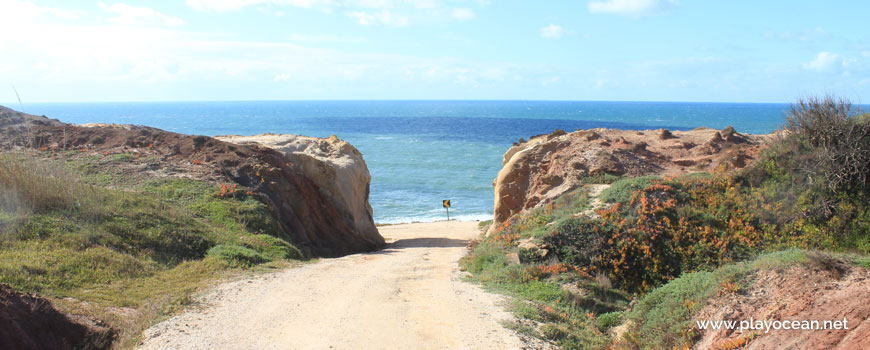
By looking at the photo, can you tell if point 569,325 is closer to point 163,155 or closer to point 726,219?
point 726,219

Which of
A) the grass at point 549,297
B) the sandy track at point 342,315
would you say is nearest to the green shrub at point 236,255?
the sandy track at point 342,315

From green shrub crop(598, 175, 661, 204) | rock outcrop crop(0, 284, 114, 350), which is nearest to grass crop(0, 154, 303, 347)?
rock outcrop crop(0, 284, 114, 350)

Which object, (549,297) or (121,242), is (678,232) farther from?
(121,242)

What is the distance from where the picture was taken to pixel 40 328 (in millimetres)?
6629

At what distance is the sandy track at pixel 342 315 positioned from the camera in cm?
743

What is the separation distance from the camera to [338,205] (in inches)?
782

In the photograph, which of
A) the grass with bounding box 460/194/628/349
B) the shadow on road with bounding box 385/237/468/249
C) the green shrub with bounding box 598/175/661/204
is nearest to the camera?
the grass with bounding box 460/194/628/349

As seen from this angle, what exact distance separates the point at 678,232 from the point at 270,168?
41.5ft

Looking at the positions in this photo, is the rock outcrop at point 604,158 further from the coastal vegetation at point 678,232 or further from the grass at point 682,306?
the grass at point 682,306

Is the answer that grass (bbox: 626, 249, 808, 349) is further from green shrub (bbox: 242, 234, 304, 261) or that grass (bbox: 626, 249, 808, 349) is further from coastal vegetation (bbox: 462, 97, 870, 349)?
green shrub (bbox: 242, 234, 304, 261)

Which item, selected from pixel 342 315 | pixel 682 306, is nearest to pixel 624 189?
pixel 682 306

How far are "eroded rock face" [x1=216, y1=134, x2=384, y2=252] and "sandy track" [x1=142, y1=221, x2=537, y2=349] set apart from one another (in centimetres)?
797

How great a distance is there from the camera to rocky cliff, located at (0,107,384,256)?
17484mm

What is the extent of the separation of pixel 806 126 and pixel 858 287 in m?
7.92
